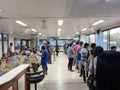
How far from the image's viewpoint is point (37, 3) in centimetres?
507

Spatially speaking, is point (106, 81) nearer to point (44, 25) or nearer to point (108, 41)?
point (44, 25)

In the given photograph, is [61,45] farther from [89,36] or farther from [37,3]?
[37,3]

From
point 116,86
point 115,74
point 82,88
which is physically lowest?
point 82,88

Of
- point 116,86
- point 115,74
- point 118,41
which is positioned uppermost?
point 118,41

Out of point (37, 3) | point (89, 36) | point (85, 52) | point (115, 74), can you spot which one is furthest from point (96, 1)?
point (89, 36)

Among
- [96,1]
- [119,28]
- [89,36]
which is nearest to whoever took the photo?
[96,1]

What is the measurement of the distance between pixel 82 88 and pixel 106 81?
3029 mm

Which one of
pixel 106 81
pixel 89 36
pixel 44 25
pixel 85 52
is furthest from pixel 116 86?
pixel 89 36

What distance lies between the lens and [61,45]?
1337 inches

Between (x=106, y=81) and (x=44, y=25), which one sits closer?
(x=106, y=81)

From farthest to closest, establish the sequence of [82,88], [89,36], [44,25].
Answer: [89,36]
[44,25]
[82,88]

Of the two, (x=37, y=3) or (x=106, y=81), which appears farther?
(x=37, y=3)

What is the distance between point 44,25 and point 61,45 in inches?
999

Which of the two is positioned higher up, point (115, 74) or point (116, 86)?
point (115, 74)
